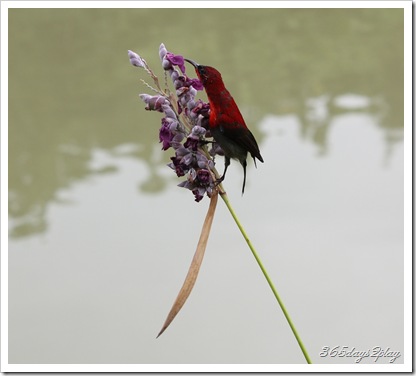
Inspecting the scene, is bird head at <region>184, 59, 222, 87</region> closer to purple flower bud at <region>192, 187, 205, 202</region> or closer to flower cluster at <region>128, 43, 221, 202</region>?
flower cluster at <region>128, 43, 221, 202</region>

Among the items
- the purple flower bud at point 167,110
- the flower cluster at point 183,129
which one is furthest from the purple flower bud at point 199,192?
the purple flower bud at point 167,110

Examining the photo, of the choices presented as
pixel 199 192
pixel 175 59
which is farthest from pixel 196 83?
pixel 199 192

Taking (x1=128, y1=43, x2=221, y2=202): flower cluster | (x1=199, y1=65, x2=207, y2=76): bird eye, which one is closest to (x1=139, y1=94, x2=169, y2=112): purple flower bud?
(x1=128, y1=43, x2=221, y2=202): flower cluster

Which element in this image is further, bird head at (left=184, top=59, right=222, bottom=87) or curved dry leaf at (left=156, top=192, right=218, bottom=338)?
bird head at (left=184, top=59, right=222, bottom=87)

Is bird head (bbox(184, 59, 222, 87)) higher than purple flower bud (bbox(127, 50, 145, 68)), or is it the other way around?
purple flower bud (bbox(127, 50, 145, 68))

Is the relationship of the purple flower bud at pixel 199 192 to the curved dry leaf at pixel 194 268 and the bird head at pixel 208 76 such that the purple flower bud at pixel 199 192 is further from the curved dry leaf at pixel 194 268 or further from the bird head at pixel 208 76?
the bird head at pixel 208 76

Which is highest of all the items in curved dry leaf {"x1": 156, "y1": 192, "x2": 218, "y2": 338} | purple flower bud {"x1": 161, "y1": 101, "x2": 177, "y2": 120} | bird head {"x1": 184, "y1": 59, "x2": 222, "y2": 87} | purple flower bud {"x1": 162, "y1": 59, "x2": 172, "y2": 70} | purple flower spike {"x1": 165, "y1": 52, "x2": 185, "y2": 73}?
purple flower spike {"x1": 165, "y1": 52, "x2": 185, "y2": 73}
